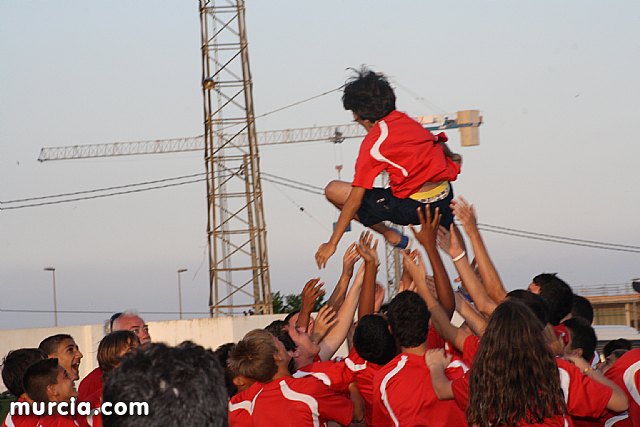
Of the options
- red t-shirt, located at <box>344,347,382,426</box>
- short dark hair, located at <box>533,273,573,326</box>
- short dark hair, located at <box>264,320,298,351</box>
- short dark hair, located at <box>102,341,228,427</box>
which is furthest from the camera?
short dark hair, located at <box>264,320,298,351</box>

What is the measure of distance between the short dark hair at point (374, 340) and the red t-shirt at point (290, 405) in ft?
1.35

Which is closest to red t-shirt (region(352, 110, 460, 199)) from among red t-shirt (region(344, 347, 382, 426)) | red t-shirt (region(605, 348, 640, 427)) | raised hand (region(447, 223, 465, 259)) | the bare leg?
the bare leg

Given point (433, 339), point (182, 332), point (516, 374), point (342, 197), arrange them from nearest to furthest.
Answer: point (516, 374) → point (433, 339) → point (342, 197) → point (182, 332)

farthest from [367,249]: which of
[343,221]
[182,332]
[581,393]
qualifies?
[182,332]

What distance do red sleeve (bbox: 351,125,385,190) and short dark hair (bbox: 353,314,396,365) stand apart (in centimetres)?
97

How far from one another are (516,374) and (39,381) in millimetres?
3445

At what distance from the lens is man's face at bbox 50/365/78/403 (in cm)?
674

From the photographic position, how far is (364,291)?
7355 millimetres

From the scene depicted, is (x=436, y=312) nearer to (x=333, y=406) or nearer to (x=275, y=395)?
(x=333, y=406)

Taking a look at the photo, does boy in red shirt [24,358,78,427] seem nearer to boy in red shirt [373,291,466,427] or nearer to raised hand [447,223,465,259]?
boy in red shirt [373,291,466,427]

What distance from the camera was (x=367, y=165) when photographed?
23.2ft

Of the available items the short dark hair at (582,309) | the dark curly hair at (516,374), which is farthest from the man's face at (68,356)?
the short dark hair at (582,309)

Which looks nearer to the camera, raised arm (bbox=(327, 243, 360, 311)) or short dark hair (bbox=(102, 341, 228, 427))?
short dark hair (bbox=(102, 341, 228, 427))

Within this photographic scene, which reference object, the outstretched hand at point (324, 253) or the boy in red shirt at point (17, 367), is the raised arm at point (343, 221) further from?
the boy in red shirt at point (17, 367)
